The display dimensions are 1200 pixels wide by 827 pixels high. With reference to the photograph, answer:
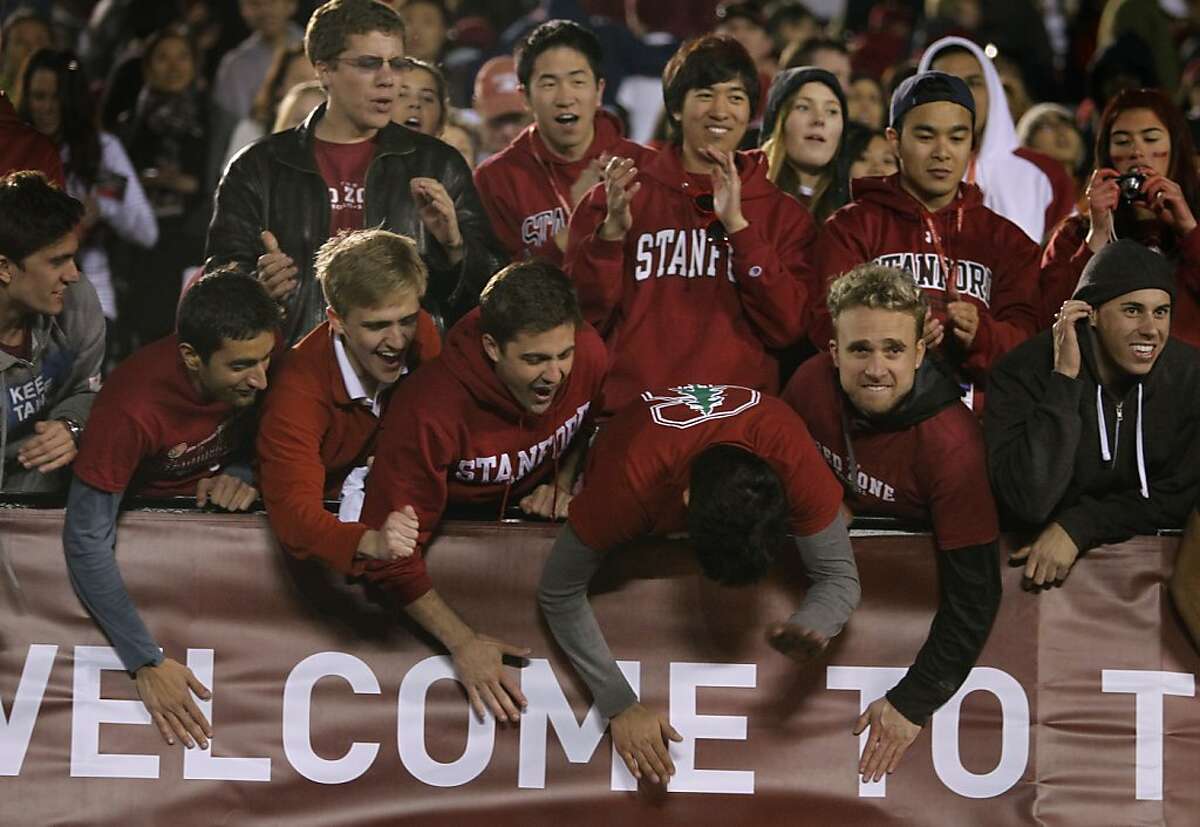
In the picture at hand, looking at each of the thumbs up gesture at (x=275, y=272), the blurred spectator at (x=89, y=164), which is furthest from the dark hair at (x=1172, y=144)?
the blurred spectator at (x=89, y=164)

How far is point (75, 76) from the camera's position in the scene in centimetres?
679

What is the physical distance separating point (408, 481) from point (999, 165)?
9.34ft

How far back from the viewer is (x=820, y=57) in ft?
24.2

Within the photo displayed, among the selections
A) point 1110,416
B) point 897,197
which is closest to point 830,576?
point 1110,416

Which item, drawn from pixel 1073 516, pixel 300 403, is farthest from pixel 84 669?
pixel 1073 516

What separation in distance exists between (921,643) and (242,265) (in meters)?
2.26

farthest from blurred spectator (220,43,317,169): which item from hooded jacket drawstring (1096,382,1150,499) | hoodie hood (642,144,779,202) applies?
hooded jacket drawstring (1096,382,1150,499)

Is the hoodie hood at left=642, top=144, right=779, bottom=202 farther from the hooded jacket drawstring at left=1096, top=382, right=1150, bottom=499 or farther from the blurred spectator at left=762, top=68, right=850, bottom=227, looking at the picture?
the hooded jacket drawstring at left=1096, top=382, right=1150, bottom=499

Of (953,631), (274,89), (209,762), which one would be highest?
(274,89)

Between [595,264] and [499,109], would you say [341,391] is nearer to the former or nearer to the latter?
[595,264]

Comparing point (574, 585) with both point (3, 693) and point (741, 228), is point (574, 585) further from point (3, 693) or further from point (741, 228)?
point (3, 693)

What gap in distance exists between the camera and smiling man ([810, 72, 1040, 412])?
5281 mm

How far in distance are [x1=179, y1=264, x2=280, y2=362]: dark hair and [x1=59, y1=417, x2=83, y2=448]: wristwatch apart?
41cm

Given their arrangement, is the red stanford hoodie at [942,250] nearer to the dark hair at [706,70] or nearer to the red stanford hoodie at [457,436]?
the dark hair at [706,70]
